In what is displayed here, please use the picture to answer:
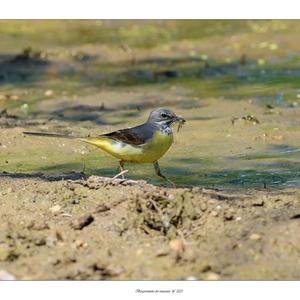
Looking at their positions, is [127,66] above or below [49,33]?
below

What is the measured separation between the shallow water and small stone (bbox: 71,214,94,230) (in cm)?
203

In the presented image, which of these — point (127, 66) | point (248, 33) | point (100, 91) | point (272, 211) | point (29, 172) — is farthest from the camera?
point (248, 33)

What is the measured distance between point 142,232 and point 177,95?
758 cm

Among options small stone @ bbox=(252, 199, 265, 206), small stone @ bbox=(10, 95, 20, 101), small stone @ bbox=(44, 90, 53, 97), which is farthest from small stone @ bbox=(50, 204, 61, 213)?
small stone @ bbox=(44, 90, 53, 97)

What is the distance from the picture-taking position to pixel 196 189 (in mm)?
8039

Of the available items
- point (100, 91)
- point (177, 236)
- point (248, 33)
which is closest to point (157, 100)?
point (100, 91)

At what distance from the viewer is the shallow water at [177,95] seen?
406 inches

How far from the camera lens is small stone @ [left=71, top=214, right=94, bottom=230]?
7.45 metres

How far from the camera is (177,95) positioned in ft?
48.6

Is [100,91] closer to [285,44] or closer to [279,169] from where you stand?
[285,44]

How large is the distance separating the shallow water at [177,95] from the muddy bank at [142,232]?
1.45 meters

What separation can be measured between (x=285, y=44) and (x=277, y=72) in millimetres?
2463

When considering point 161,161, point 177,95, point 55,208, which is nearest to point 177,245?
point 55,208

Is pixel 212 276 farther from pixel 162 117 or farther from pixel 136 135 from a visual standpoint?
pixel 162 117
